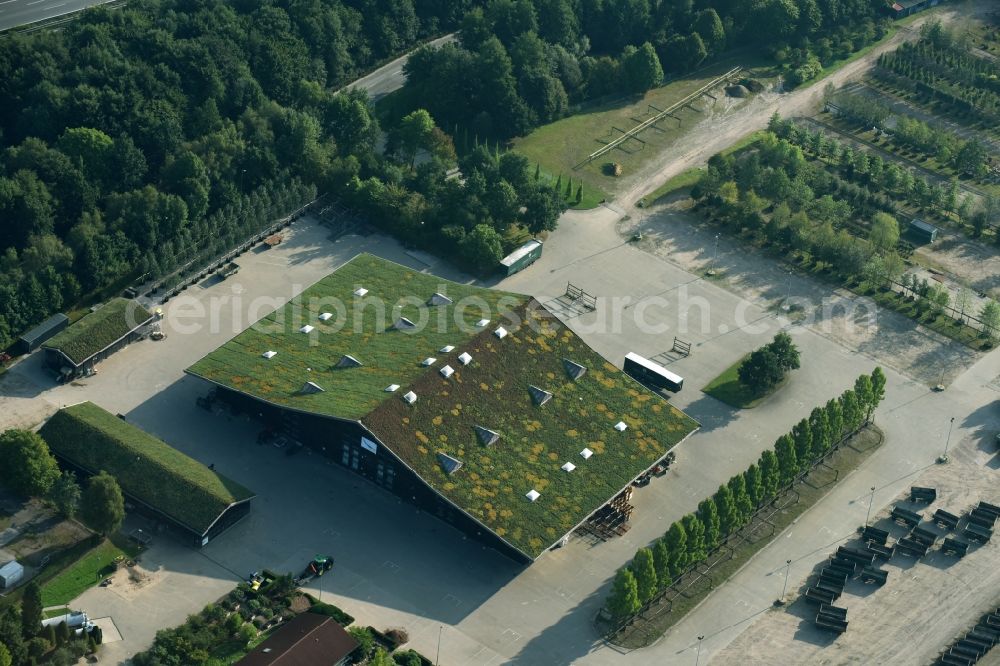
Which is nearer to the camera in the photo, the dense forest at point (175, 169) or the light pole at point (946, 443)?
the light pole at point (946, 443)

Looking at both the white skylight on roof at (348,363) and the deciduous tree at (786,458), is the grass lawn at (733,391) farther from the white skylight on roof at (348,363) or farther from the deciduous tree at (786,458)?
the white skylight on roof at (348,363)

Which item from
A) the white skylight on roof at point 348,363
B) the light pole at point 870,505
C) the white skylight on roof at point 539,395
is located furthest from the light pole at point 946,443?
the white skylight on roof at point 348,363

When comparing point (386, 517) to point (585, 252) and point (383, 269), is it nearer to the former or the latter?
point (383, 269)

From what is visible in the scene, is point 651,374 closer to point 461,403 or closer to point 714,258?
point 461,403

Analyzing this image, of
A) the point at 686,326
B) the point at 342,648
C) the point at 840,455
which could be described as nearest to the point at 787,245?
the point at 686,326

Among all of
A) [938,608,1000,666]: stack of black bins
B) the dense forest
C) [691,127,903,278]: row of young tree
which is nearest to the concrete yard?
[938,608,1000,666]: stack of black bins

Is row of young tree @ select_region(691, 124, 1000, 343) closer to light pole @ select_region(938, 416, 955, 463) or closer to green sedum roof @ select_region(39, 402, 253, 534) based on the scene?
light pole @ select_region(938, 416, 955, 463)

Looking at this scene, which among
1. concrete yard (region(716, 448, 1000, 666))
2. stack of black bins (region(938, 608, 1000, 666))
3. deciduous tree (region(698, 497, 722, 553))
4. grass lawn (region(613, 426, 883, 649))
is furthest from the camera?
deciduous tree (region(698, 497, 722, 553))
